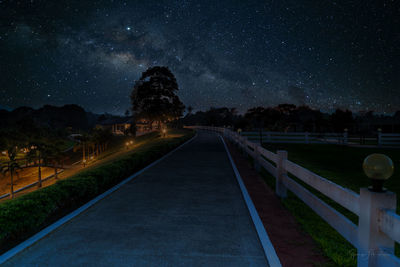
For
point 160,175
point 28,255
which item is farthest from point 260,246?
point 160,175

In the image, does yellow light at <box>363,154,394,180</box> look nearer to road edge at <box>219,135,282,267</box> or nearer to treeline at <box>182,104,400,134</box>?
road edge at <box>219,135,282,267</box>

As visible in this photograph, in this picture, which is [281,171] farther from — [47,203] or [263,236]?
[47,203]

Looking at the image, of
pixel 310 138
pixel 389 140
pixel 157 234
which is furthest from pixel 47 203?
pixel 389 140

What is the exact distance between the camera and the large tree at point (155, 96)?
4231 centimetres

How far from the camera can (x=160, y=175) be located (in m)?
8.26

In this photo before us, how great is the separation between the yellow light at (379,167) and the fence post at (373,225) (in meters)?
0.17

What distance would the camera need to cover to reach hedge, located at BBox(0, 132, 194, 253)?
3.56 metres

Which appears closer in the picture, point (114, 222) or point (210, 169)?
point (114, 222)

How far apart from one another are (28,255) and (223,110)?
12774 centimetres

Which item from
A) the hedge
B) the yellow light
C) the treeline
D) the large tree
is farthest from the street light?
the large tree

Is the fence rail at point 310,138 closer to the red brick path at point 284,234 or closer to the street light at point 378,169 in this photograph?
the red brick path at point 284,234

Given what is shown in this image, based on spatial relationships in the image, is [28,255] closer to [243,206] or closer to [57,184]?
[57,184]

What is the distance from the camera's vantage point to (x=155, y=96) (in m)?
42.6

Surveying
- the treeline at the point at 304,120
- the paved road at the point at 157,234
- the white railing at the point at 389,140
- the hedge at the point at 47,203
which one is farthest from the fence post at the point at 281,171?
the white railing at the point at 389,140
